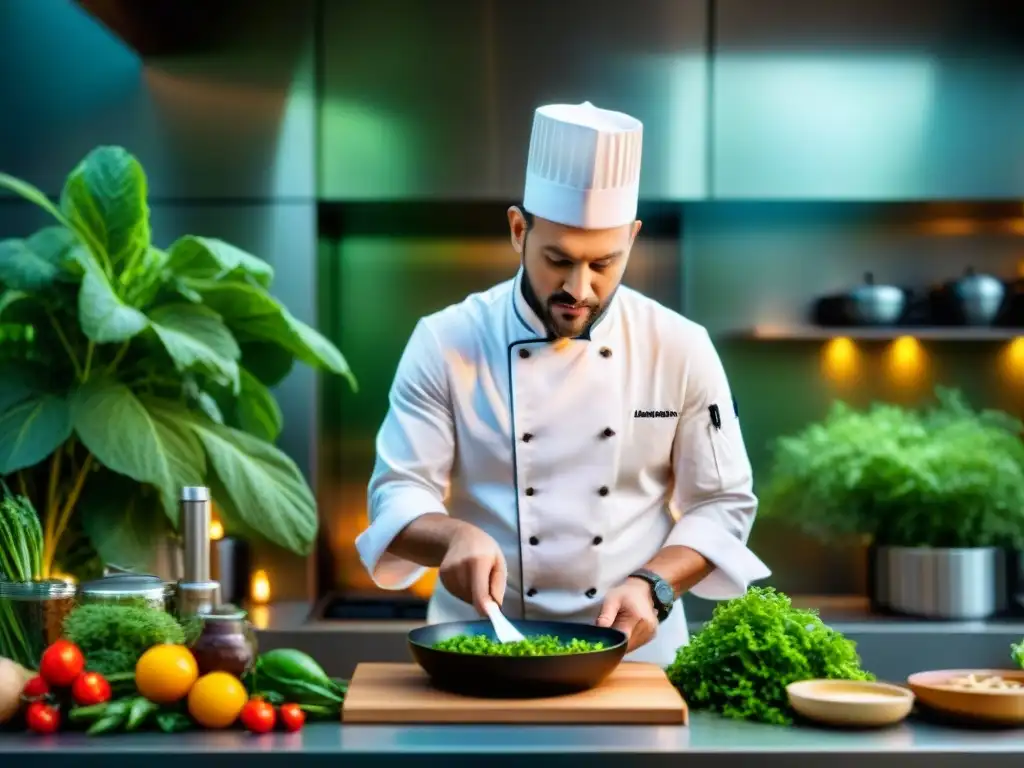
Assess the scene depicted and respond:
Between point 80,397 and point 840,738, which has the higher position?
point 80,397

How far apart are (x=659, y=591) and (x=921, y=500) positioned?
178 centimetres

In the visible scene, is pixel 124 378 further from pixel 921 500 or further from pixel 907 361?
pixel 907 361

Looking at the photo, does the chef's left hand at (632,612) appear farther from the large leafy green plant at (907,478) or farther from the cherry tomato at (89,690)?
the large leafy green plant at (907,478)

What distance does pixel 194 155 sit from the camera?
3.78m

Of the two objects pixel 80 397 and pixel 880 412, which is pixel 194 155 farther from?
pixel 880 412

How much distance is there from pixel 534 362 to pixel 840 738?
89 cm

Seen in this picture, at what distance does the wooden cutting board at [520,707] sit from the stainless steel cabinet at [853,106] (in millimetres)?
2323

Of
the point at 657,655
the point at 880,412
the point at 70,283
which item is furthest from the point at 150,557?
the point at 880,412

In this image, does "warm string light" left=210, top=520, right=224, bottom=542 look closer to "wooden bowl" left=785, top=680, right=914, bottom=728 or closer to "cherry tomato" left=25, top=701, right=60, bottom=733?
"cherry tomato" left=25, top=701, right=60, bottom=733

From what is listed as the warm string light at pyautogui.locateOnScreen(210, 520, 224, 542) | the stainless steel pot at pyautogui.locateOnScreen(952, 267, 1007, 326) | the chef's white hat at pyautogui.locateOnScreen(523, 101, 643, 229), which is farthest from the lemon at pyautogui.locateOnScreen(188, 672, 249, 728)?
the stainless steel pot at pyautogui.locateOnScreen(952, 267, 1007, 326)

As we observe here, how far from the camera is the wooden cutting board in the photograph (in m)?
1.65

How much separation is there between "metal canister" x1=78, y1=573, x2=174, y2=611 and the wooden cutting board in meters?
0.28

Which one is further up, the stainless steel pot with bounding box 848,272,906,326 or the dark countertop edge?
the stainless steel pot with bounding box 848,272,906,326

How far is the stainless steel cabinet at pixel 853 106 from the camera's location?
3.79 meters
